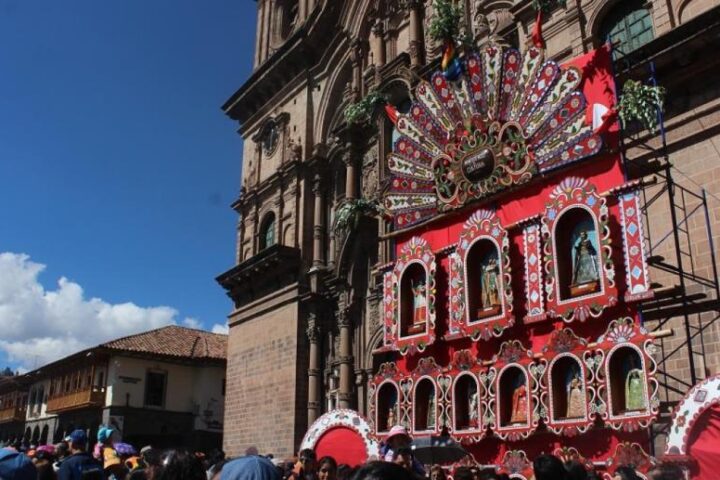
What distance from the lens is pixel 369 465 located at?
2271mm

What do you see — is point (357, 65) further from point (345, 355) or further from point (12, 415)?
point (12, 415)

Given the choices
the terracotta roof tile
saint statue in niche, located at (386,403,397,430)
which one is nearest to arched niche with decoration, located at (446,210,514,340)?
saint statue in niche, located at (386,403,397,430)

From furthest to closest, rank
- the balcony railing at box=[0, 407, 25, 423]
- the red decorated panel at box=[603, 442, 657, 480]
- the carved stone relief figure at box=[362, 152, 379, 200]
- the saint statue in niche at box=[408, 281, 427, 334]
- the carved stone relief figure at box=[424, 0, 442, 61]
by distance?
the balcony railing at box=[0, 407, 25, 423], the carved stone relief figure at box=[362, 152, 379, 200], the carved stone relief figure at box=[424, 0, 442, 61], the saint statue in niche at box=[408, 281, 427, 334], the red decorated panel at box=[603, 442, 657, 480]

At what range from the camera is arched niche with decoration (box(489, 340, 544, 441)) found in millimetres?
11367

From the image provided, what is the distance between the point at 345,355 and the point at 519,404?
8.72 m

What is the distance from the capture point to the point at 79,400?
37.0 m

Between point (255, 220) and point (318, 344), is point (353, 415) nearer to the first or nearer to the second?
point (318, 344)

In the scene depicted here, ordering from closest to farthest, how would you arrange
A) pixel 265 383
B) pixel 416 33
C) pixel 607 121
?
pixel 607 121
pixel 416 33
pixel 265 383

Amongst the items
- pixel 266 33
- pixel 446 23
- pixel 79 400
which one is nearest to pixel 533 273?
pixel 446 23

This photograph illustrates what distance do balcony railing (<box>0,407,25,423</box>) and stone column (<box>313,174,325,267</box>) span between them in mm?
35206

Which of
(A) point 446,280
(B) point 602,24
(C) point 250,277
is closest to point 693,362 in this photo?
(A) point 446,280

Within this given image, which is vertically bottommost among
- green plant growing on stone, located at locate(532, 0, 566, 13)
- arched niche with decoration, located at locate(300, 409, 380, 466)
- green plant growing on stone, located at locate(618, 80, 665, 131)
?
arched niche with decoration, located at locate(300, 409, 380, 466)

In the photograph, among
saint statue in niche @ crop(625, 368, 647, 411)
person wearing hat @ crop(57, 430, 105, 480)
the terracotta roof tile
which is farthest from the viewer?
the terracotta roof tile

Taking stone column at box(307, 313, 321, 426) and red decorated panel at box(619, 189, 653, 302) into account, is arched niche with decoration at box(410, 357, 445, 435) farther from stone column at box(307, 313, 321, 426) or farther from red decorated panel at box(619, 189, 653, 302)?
stone column at box(307, 313, 321, 426)
